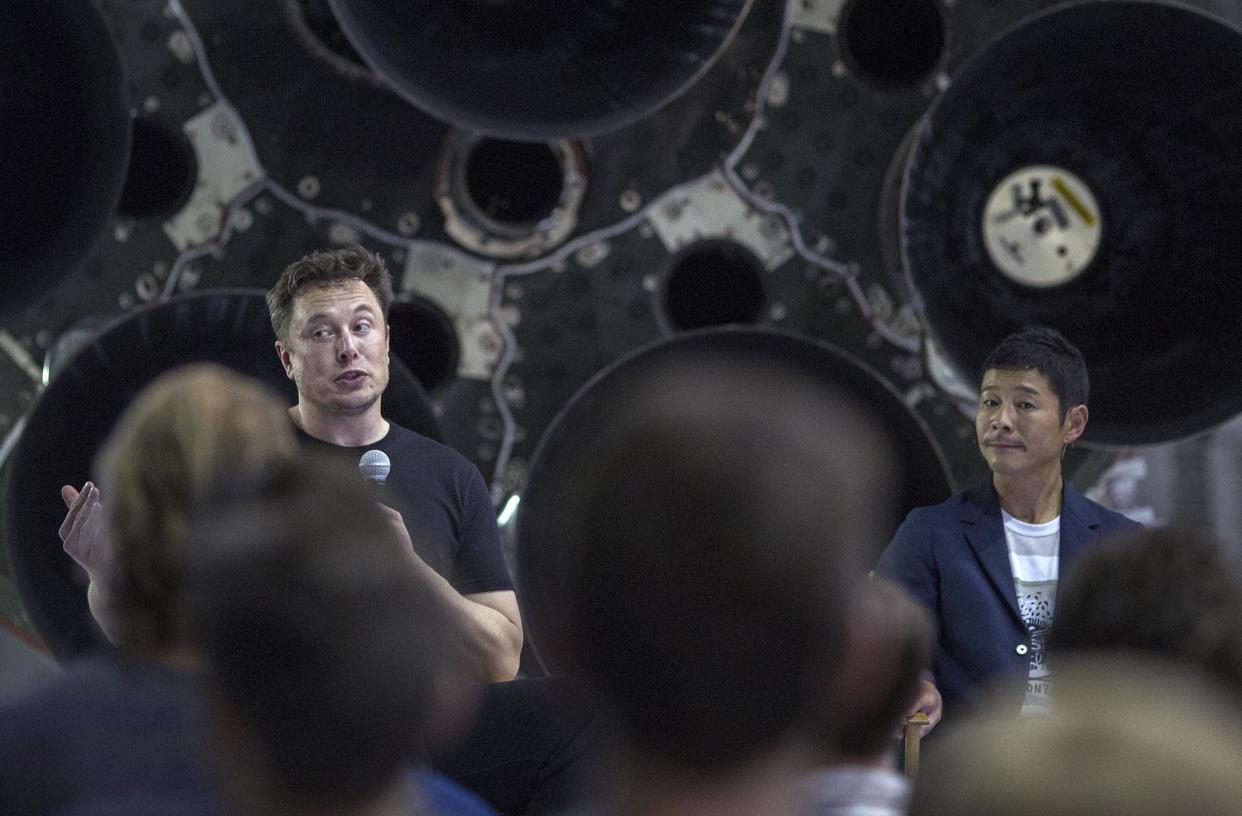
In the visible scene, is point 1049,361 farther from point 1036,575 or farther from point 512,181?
point 512,181

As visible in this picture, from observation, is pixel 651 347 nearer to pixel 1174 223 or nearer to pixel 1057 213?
pixel 1057 213

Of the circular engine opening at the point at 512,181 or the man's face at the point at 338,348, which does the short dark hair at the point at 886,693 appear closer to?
the man's face at the point at 338,348

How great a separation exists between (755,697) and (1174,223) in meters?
2.34

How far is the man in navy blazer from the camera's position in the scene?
221 cm

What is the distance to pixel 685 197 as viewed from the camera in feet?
9.66

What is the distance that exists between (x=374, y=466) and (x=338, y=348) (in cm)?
22

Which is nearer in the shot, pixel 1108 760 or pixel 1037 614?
pixel 1108 760

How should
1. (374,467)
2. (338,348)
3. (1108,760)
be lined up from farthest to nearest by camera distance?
(338,348)
(374,467)
(1108,760)

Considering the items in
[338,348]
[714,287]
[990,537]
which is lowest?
[990,537]

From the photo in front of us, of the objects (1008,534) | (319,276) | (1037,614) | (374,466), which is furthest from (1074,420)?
(319,276)

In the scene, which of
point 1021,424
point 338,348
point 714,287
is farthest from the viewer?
point 714,287

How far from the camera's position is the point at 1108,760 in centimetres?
59

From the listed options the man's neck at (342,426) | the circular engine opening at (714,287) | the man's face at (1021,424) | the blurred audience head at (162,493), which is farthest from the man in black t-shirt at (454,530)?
the blurred audience head at (162,493)

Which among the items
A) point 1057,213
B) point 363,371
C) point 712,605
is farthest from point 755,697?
point 1057,213
